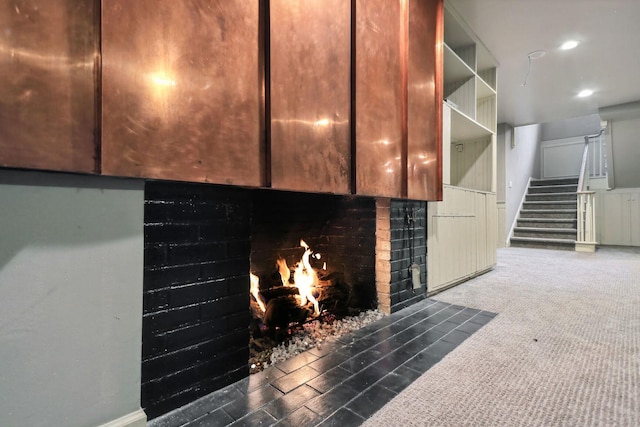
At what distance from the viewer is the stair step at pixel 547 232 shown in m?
Result: 6.05

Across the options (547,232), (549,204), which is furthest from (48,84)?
(549,204)

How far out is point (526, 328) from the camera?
190 centimetres

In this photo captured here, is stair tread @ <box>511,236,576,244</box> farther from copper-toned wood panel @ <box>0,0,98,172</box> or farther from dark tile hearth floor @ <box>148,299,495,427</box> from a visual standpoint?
copper-toned wood panel @ <box>0,0,98,172</box>

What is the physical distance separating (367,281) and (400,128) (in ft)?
3.50

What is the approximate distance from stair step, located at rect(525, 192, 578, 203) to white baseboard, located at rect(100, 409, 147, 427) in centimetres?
861

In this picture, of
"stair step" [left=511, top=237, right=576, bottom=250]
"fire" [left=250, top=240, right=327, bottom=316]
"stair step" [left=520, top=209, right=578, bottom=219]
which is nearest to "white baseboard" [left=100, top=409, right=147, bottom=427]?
"fire" [left=250, top=240, right=327, bottom=316]

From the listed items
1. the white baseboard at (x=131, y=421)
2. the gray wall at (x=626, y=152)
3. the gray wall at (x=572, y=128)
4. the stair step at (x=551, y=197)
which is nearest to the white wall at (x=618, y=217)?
the gray wall at (x=626, y=152)

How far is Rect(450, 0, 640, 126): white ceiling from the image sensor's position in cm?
268

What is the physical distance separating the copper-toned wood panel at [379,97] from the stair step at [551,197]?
23.8 feet

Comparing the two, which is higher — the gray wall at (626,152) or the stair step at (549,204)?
the gray wall at (626,152)

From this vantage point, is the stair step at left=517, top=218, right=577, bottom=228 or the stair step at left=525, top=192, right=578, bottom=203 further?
the stair step at left=525, top=192, right=578, bottom=203

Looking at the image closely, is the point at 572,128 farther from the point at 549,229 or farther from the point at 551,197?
the point at 549,229

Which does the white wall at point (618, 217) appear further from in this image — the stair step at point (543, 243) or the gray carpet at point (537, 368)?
the gray carpet at point (537, 368)

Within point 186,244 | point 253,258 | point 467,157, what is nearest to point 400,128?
point 253,258
